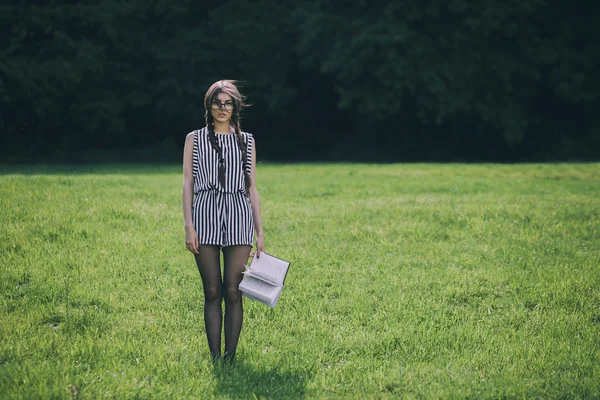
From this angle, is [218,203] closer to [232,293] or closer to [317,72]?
[232,293]

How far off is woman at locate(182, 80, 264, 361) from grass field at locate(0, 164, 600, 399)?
0.70 meters

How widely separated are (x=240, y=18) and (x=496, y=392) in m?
31.9

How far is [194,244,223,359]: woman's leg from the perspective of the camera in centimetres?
486

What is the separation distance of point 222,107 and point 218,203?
804 millimetres

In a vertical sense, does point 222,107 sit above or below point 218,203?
above

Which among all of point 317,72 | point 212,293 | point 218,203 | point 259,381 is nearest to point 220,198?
point 218,203

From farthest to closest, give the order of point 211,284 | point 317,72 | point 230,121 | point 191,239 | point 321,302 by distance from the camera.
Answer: point 317,72
point 321,302
point 230,121
point 211,284
point 191,239

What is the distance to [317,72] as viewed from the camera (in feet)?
121

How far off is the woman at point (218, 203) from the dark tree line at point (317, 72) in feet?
79.9

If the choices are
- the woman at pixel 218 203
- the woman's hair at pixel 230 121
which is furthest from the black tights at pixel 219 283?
the woman's hair at pixel 230 121

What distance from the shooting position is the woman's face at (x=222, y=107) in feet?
15.9

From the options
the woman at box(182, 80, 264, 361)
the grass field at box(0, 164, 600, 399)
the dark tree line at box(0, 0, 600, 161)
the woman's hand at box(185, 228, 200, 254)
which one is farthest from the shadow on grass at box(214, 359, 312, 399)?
the dark tree line at box(0, 0, 600, 161)

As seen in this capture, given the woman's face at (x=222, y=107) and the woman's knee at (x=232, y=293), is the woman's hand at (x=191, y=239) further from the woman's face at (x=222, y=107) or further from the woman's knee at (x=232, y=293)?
the woman's face at (x=222, y=107)

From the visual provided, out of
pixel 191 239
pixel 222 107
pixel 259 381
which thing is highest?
pixel 222 107
